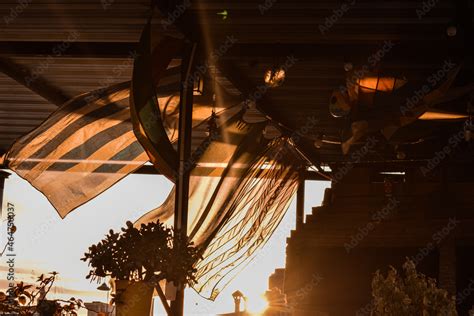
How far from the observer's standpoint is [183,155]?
660cm

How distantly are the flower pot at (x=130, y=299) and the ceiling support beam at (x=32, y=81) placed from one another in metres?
4.40

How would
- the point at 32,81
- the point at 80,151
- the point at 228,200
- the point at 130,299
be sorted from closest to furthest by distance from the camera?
the point at 130,299 → the point at 80,151 → the point at 228,200 → the point at 32,81

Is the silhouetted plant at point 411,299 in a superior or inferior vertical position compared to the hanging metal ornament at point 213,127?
inferior

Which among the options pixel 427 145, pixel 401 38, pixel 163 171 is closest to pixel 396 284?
pixel 163 171

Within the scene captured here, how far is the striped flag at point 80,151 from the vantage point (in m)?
6.69

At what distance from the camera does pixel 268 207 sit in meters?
9.59

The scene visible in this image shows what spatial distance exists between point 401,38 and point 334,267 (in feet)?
19.1

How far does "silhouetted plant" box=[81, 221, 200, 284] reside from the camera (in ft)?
15.9

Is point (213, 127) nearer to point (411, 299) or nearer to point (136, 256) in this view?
point (136, 256)

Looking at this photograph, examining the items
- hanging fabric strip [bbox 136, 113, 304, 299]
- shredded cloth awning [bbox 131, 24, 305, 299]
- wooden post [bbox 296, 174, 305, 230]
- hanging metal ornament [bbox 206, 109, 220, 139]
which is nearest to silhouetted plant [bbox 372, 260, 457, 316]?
shredded cloth awning [bbox 131, 24, 305, 299]

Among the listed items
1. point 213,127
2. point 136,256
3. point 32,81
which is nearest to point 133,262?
point 136,256

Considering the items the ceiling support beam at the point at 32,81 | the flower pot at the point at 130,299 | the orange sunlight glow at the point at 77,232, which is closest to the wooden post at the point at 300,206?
the orange sunlight glow at the point at 77,232

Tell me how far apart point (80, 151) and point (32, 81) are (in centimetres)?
252

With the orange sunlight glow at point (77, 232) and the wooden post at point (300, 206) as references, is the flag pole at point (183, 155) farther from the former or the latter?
the wooden post at point (300, 206)
